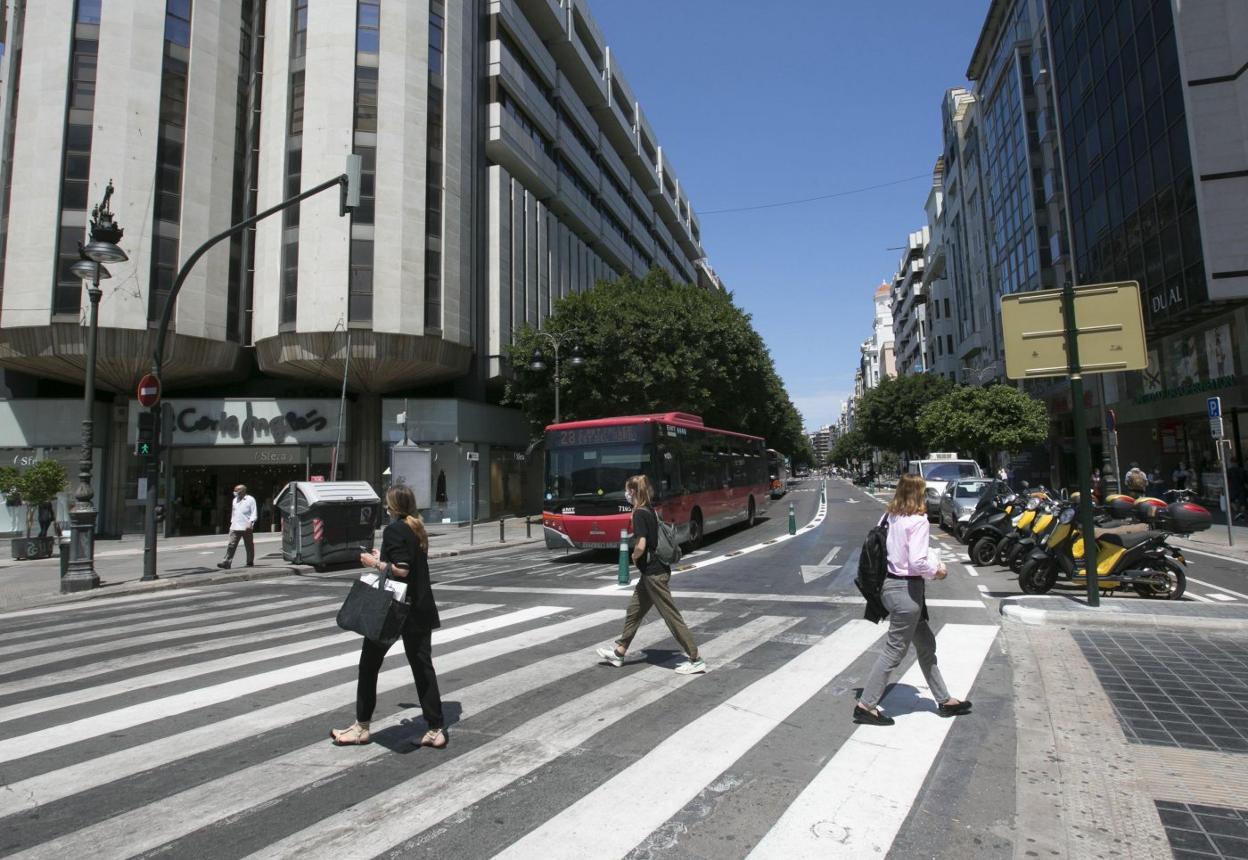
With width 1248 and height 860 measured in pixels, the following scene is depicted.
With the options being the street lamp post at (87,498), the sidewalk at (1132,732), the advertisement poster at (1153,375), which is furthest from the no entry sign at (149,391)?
the advertisement poster at (1153,375)

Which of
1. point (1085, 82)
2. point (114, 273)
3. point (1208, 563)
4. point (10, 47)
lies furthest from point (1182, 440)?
point (10, 47)

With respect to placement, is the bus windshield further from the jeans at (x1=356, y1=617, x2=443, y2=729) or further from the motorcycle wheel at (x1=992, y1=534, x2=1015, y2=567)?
the jeans at (x1=356, y1=617, x2=443, y2=729)

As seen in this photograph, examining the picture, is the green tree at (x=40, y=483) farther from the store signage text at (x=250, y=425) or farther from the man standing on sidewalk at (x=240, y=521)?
the man standing on sidewalk at (x=240, y=521)

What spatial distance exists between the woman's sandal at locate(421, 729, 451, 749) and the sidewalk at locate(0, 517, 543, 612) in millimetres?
10830

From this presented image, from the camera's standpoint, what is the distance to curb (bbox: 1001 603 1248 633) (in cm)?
697

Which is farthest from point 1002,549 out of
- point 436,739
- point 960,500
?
point 436,739

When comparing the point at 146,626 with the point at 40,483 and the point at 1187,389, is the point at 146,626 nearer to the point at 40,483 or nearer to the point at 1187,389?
the point at 40,483

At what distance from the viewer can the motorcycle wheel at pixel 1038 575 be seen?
369 inches

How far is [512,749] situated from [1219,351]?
2845 cm

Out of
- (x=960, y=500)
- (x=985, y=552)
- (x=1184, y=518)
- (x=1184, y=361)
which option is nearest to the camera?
(x=1184, y=518)

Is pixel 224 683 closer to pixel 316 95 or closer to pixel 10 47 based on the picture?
pixel 316 95

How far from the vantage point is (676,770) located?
152 inches

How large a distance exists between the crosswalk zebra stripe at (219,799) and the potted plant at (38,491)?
67.1ft

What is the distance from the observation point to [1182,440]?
28203mm
